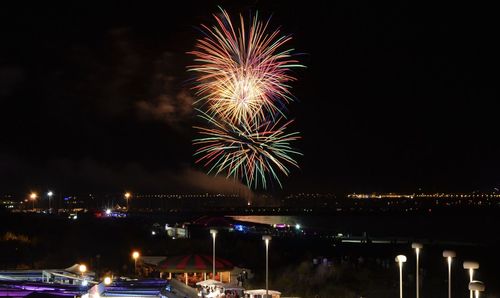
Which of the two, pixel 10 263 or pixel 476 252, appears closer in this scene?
pixel 10 263

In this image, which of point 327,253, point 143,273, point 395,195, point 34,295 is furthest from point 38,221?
point 395,195

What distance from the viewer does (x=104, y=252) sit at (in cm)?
2922

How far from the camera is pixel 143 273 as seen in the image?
21.9m

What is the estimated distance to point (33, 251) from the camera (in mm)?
27812

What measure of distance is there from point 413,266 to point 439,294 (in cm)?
1052

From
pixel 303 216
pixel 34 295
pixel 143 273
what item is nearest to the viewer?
pixel 34 295

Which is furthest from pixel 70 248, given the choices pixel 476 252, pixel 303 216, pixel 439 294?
pixel 303 216

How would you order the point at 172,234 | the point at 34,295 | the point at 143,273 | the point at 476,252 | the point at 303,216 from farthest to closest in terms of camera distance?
the point at 303,216
the point at 476,252
the point at 172,234
the point at 143,273
the point at 34,295

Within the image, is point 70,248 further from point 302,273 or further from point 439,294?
point 439,294

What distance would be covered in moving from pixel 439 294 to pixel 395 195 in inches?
6854

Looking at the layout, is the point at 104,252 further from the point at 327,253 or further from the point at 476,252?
the point at 476,252

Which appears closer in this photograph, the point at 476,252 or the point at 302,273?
the point at 302,273

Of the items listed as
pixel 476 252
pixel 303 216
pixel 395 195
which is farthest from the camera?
pixel 395 195

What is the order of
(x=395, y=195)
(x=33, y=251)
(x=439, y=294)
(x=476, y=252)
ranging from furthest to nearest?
(x=395, y=195) < (x=476, y=252) < (x=33, y=251) < (x=439, y=294)
